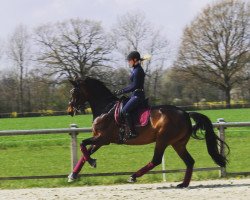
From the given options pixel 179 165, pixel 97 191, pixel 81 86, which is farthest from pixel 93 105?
pixel 179 165

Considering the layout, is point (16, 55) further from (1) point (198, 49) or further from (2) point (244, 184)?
(2) point (244, 184)

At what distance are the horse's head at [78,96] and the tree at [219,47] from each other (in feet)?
203

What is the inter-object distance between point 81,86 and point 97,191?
2.27m

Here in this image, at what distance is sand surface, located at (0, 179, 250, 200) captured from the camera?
8548 millimetres

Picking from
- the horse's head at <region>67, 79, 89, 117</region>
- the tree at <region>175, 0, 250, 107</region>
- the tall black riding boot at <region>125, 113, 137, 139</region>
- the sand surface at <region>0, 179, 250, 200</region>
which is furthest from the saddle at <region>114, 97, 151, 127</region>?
the tree at <region>175, 0, 250, 107</region>

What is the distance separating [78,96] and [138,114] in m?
1.35

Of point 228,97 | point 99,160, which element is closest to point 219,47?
point 228,97

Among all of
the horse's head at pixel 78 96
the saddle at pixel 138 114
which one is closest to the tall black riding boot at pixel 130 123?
the saddle at pixel 138 114

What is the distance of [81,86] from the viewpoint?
1059 cm

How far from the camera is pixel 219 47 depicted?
71312mm

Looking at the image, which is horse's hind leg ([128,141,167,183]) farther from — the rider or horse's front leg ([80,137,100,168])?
horse's front leg ([80,137,100,168])

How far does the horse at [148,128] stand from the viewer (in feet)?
32.6

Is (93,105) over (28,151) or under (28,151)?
over

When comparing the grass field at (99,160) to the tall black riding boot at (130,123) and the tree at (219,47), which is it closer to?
the tall black riding boot at (130,123)
